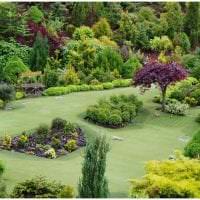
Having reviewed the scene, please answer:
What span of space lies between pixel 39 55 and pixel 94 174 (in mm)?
→ 18362

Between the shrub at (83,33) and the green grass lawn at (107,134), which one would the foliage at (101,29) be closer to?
the shrub at (83,33)

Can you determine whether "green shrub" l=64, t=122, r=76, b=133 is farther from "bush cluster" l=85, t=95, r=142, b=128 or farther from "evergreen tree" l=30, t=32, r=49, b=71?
"evergreen tree" l=30, t=32, r=49, b=71

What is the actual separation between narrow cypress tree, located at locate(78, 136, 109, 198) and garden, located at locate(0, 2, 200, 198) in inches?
0.9

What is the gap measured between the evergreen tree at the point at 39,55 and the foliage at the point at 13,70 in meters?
1.69

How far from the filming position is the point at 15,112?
81.8 feet

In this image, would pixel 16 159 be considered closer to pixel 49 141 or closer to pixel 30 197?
pixel 49 141

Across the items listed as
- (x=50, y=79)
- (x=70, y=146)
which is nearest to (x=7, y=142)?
(x=70, y=146)

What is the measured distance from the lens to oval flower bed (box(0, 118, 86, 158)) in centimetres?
2048

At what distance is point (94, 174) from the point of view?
1530 cm

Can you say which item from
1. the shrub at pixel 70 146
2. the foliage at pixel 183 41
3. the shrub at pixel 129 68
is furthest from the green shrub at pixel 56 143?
the foliage at pixel 183 41

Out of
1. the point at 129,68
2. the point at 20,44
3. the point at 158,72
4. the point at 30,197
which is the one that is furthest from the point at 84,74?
the point at 30,197

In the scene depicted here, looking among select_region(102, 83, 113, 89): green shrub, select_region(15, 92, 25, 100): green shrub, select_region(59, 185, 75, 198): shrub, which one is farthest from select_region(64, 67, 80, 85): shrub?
select_region(59, 185, 75, 198): shrub

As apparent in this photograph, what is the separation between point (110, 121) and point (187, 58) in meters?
13.2

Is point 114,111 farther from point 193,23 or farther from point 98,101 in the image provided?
point 193,23
